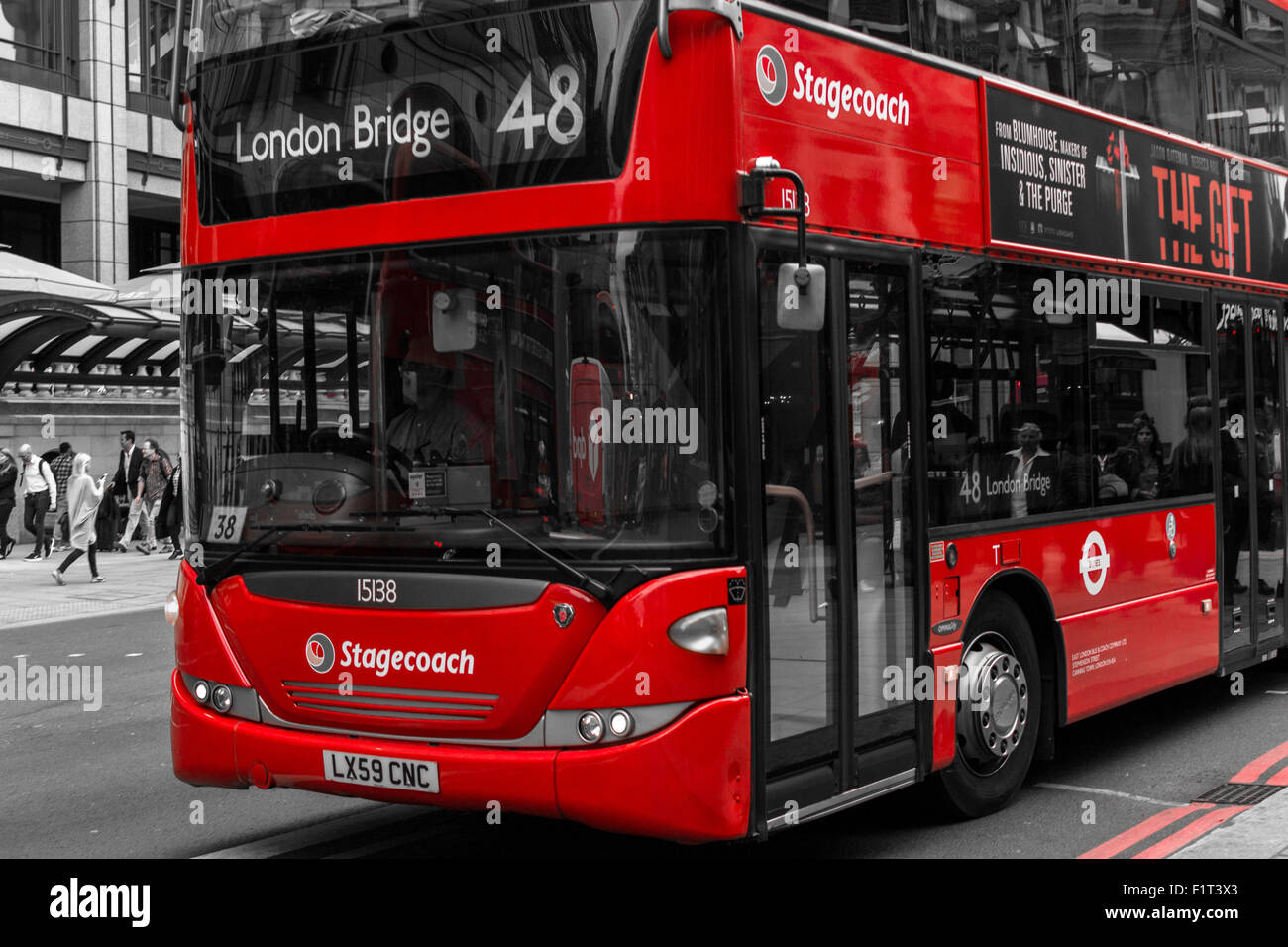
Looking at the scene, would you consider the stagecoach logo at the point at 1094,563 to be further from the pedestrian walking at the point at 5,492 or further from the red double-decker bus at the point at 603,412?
the pedestrian walking at the point at 5,492

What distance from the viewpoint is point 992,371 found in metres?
6.90

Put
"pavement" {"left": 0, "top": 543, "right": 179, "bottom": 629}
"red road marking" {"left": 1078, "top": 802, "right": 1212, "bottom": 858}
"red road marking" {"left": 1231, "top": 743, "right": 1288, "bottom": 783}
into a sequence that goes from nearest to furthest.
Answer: "red road marking" {"left": 1078, "top": 802, "right": 1212, "bottom": 858}
"red road marking" {"left": 1231, "top": 743, "right": 1288, "bottom": 783}
"pavement" {"left": 0, "top": 543, "right": 179, "bottom": 629}

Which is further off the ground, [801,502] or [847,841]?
[801,502]

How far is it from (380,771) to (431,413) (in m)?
1.28

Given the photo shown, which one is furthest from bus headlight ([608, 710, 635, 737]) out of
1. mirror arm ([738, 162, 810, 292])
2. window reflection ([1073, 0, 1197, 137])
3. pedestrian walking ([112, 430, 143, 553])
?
pedestrian walking ([112, 430, 143, 553])

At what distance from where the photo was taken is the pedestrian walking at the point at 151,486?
2256 centimetres

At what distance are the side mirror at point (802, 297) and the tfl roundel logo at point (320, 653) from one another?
201 centimetres

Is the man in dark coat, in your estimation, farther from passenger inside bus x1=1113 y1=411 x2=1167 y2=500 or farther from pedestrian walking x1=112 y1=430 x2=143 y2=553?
passenger inside bus x1=1113 y1=411 x2=1167 y2=500

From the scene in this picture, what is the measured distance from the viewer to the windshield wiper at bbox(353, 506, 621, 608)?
16.8 ft

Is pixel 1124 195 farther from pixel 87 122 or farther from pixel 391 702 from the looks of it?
pixel 87 122

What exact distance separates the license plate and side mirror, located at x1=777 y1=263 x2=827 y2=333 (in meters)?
1.98

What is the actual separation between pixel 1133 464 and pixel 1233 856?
282 cm

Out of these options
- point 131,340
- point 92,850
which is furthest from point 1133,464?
point 131,340

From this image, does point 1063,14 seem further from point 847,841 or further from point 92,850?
point 92,850
